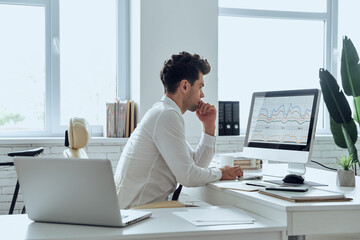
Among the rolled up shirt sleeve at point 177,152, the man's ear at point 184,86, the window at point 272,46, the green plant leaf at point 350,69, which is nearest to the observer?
the rolled up shirt sleeve at point 177,152

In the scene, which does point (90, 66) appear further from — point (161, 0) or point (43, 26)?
point (161, 0)

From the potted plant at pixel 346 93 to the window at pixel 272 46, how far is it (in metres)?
1.19

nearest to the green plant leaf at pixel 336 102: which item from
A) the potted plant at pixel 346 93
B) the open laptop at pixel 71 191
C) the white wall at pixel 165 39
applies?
the potted plant at pixel 346 93

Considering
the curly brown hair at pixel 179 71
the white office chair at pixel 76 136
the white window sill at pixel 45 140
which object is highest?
the curly brown hair at pixel 179 71

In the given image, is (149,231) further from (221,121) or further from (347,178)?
(221,121)

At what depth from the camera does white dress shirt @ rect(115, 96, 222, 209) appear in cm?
228

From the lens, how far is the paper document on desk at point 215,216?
173 centimetres

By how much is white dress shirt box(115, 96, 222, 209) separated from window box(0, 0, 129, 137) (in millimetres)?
1714

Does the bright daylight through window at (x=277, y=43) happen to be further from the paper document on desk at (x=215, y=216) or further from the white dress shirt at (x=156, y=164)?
the paper document on desk at (x=215, y=216)

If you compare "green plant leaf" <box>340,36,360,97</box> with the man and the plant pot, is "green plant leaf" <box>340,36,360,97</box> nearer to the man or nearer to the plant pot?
the plant pot

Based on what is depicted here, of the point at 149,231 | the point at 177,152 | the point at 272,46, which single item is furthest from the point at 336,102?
the point at 272,46

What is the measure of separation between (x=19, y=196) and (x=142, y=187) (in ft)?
5.61

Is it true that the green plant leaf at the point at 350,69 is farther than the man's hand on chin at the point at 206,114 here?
Yes

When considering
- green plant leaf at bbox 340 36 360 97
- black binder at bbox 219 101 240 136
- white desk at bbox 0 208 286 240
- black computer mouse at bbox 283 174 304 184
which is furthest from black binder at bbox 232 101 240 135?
white desk at bbox 0 208 286 240
